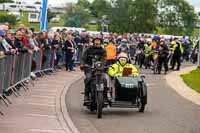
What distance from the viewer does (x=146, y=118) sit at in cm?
1506

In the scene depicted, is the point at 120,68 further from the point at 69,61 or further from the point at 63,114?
the point at 69,61

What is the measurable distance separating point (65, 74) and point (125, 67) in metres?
12.3

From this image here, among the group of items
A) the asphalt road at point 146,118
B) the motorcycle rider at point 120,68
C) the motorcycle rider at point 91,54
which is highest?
the motorcycle rider at point 91,54

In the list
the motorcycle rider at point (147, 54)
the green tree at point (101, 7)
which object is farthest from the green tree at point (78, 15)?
the motorcycle rider at point (147, 54)

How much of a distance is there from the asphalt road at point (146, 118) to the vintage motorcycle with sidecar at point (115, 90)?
0.93 feet

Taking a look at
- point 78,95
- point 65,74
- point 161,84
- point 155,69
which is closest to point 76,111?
point 78,95

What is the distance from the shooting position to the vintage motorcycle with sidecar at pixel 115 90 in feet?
49.8

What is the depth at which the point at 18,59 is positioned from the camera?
1800 centimetres

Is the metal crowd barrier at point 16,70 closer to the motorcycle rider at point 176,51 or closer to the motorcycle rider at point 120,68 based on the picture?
the motorcycle rider at point 120,68

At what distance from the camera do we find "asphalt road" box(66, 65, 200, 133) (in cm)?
1322

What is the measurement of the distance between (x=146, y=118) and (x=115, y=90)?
41.1 inches

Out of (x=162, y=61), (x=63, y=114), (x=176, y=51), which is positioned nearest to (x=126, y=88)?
(x=63, y=114)

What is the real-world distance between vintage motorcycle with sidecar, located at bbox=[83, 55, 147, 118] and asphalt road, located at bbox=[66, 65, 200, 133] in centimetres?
28

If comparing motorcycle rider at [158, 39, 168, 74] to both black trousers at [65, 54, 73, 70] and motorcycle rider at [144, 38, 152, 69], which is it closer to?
motorcycle rider at [144, 38, 152, 69]
